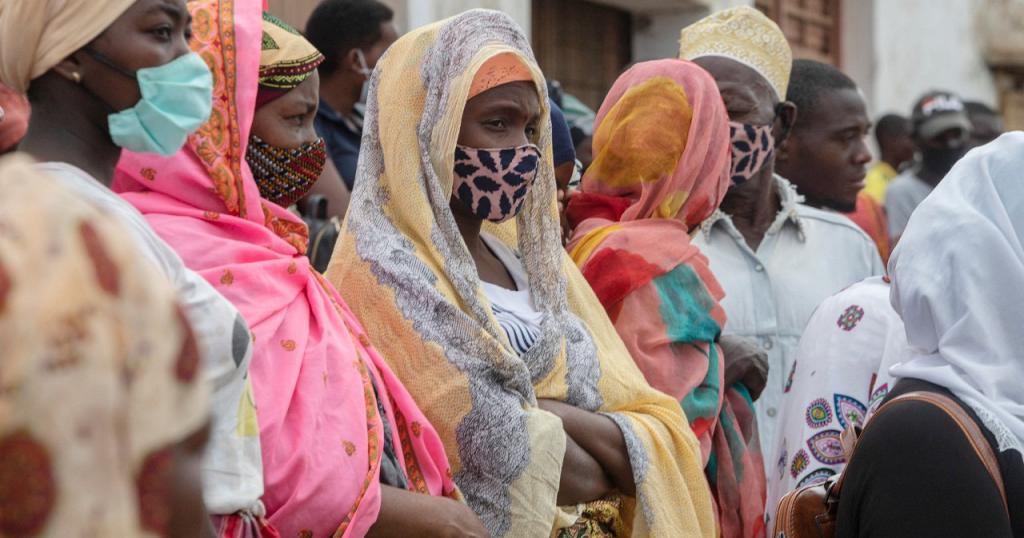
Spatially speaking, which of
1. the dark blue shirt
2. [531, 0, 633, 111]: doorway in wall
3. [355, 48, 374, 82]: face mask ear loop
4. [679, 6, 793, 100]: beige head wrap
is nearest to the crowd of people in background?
[679, 6, 793, 100]: beige head wrap

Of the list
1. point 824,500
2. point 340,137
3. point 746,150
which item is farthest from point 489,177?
point 340,137

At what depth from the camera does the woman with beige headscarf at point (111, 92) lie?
8.63 feet

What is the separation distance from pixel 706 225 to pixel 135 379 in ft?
11.6

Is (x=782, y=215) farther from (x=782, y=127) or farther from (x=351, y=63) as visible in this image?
(x=351, y=63)

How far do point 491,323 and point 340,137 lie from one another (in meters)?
2.43

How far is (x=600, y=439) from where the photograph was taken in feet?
11.6

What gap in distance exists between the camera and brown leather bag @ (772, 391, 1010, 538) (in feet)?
9.12

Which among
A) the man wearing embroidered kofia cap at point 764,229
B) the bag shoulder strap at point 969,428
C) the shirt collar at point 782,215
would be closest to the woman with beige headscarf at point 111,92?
the bag shoulder strap at point 969,428

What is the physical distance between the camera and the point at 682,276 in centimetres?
420

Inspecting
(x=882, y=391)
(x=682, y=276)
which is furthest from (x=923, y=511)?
(x=682, y=276)

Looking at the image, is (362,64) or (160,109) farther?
(362,64)

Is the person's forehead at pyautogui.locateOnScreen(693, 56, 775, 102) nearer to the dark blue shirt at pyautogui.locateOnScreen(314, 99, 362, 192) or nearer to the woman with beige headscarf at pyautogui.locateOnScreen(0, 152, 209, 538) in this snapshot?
the dark blue shirt at pyautogui.locateOnScreen(314, 99, 362, 192)

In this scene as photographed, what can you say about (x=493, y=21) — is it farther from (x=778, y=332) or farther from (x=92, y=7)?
(x=778, y=332)

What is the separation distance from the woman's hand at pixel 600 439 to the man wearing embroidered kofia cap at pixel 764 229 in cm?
112
